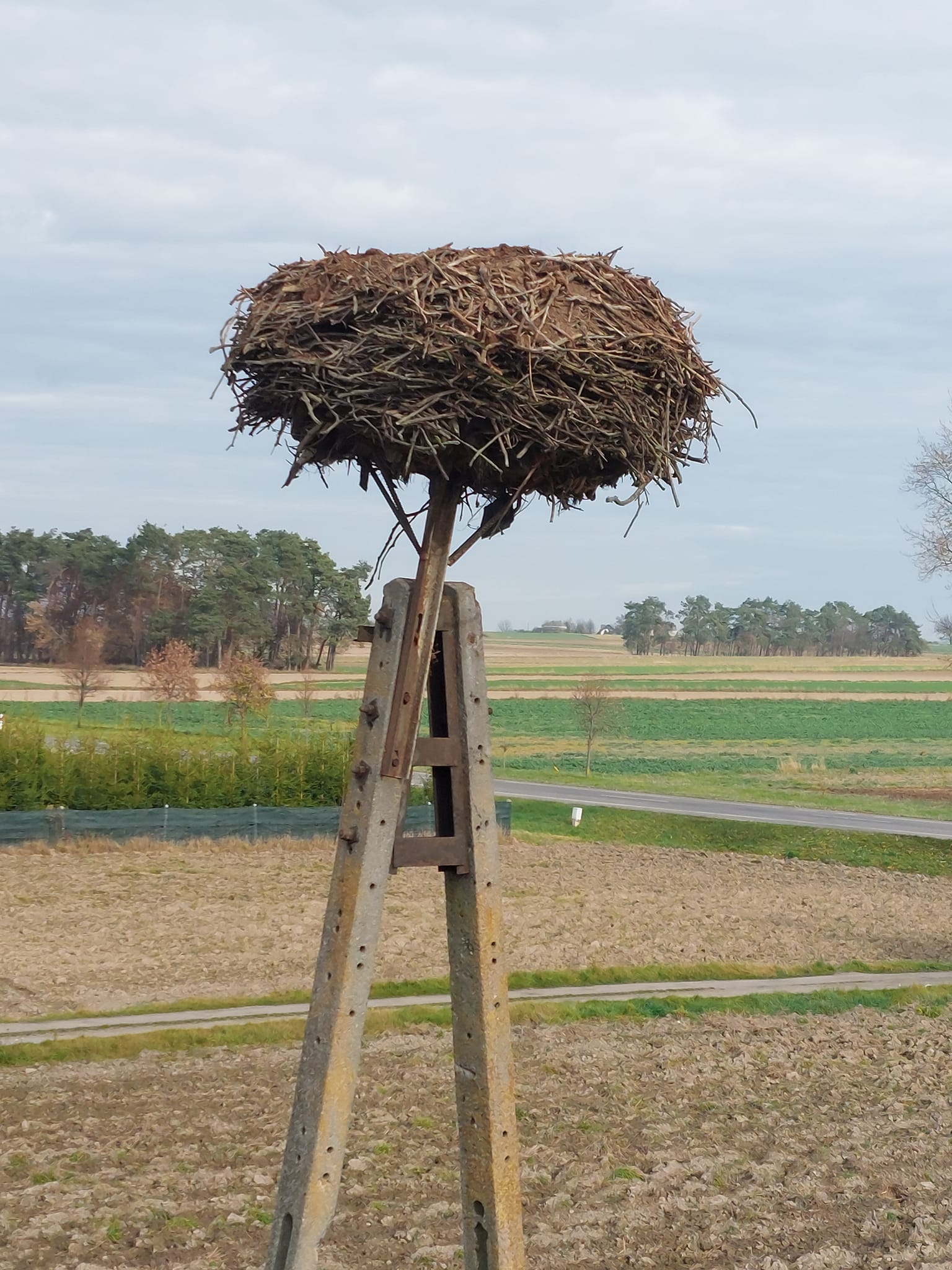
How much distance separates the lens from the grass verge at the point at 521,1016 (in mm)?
10320

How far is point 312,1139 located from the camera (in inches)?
156

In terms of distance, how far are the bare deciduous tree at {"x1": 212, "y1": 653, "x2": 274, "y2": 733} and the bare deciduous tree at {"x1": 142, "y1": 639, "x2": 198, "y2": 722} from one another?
1867 millimetres

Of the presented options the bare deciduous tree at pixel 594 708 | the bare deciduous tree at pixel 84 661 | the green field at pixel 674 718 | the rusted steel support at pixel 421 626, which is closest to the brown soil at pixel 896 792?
the bare deciduous tree at pixel 594 708

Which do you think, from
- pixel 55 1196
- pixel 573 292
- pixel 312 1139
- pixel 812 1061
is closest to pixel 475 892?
pixel 312 1139

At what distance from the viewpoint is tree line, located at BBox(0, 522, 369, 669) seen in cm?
4678

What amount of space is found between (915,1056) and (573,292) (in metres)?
8.63

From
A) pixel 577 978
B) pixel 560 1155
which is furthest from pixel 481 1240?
pixel 577 978

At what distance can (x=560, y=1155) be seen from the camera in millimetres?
7859

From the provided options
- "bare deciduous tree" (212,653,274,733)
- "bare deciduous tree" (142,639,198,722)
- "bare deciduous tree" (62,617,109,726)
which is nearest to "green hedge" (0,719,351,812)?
"bare deciduous tree" (212,653,274,733)

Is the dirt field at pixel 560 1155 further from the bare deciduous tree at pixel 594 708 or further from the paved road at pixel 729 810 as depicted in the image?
the bare deciduous tree at pixel 594 708


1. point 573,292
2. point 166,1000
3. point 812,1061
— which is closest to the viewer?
point 573,292

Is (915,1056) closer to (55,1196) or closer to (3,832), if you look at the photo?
(55,1196)

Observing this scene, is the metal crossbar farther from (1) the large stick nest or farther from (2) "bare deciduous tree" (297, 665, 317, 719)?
(2) "bare deciduous tree" (297, 665, 317, 719)

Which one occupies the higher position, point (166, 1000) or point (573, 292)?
point (573, 292)
